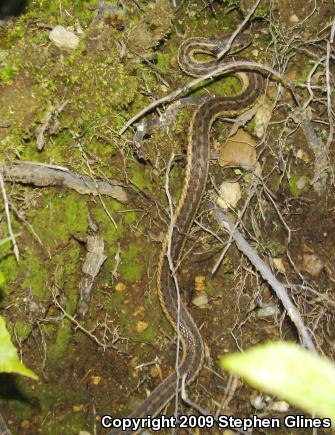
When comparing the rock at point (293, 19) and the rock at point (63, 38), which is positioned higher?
the rock at point (63, 38)

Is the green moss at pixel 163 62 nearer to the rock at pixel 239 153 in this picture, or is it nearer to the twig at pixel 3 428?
the rock at pixel 239 153

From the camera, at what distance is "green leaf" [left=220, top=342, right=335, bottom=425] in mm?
479

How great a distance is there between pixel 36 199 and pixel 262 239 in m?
2.19

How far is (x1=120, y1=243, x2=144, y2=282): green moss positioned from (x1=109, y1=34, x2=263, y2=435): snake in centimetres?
19

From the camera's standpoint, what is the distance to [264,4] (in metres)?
4.52

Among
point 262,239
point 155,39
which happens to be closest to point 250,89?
point 155,39

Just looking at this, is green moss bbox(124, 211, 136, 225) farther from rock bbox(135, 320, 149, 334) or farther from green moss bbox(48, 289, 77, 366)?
rock bbox(135, 320, 149, 334)

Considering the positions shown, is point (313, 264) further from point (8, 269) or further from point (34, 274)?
point (8, 269)

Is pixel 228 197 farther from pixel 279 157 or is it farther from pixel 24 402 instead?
pixel 24 402

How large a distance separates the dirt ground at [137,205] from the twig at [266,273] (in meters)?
0.15

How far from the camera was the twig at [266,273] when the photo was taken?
3.17 meters

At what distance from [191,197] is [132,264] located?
85 centimetres

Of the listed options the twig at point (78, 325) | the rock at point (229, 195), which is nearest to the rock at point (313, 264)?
the rock at point (229, 195)

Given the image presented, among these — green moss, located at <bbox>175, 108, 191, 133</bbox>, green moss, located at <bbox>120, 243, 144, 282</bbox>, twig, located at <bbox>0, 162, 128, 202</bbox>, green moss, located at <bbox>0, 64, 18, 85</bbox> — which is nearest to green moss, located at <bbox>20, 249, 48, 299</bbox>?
twig, located at <bbox>0, 162, 128, 202</bbox>
